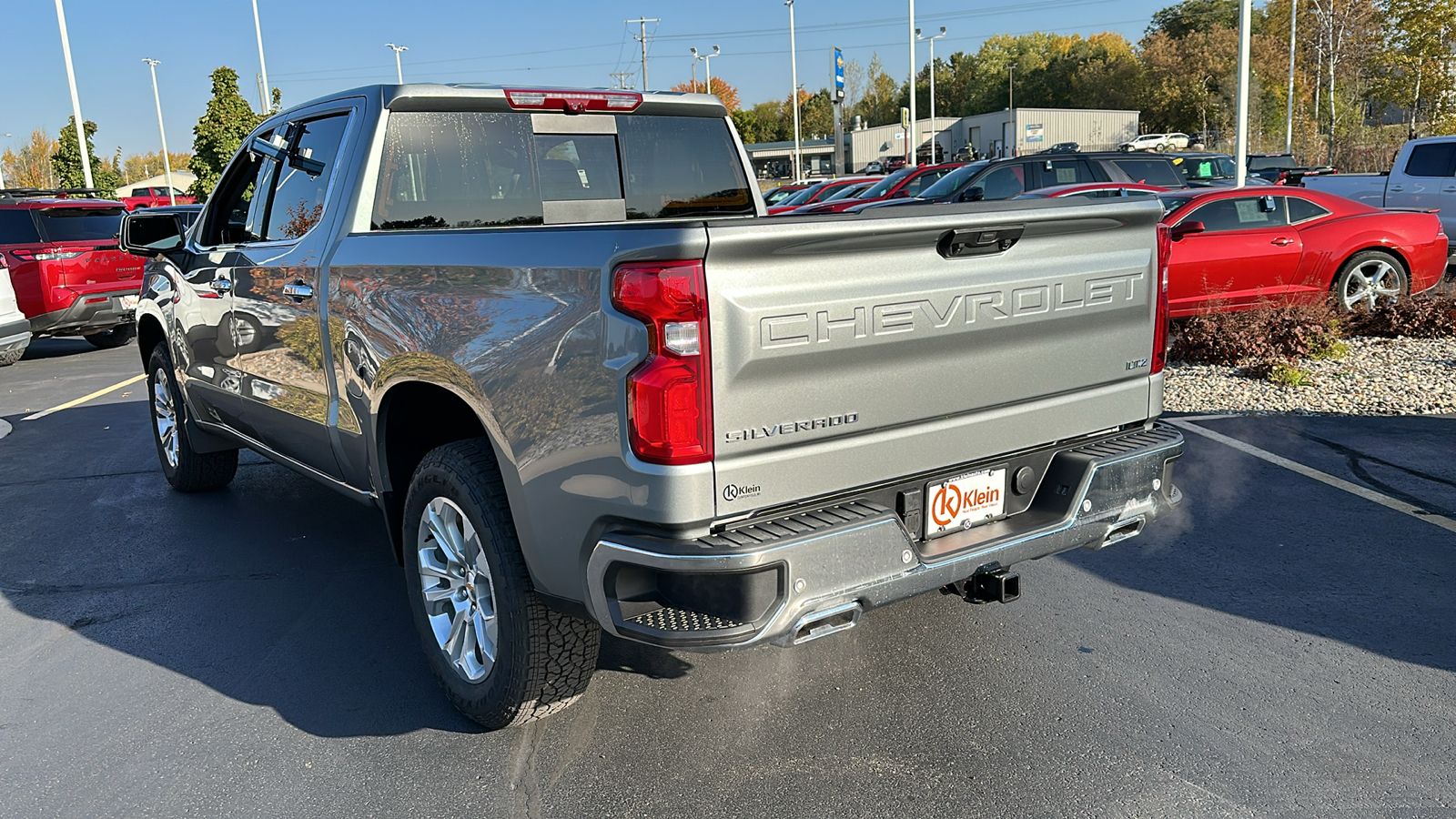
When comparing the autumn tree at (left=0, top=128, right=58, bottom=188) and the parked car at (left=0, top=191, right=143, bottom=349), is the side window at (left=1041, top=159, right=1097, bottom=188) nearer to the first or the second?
the parked car at (left=0, top=191, right=143, bottom=349)

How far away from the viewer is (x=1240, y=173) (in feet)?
45.0

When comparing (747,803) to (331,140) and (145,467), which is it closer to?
(331,140)

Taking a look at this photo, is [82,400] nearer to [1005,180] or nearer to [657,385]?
[657,385]

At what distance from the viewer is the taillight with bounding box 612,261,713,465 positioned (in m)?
2.55

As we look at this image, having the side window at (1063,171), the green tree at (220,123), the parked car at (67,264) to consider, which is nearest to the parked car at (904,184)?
the side window at (1063,171)

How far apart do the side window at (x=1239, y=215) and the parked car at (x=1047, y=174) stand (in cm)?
513

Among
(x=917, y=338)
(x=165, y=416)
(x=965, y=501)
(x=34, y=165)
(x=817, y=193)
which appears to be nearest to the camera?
(x=917, y=338)

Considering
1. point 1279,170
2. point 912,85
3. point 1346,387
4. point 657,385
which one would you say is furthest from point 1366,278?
point 912,85

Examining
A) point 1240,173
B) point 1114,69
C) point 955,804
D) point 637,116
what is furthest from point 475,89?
point 1114,69

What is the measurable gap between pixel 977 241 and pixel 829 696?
1.57 m

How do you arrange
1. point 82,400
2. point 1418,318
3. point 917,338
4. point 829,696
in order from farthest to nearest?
point 82,400
point 1418,318
point 829,696
point 917,338

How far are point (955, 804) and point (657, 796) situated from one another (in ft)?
2.69

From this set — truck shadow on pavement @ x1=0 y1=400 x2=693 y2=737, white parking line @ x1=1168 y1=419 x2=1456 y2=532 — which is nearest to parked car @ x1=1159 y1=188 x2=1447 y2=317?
white parking line @ x1=1168 y1=419 x2=1456 y2=532

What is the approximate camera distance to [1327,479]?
5875 millimetres
